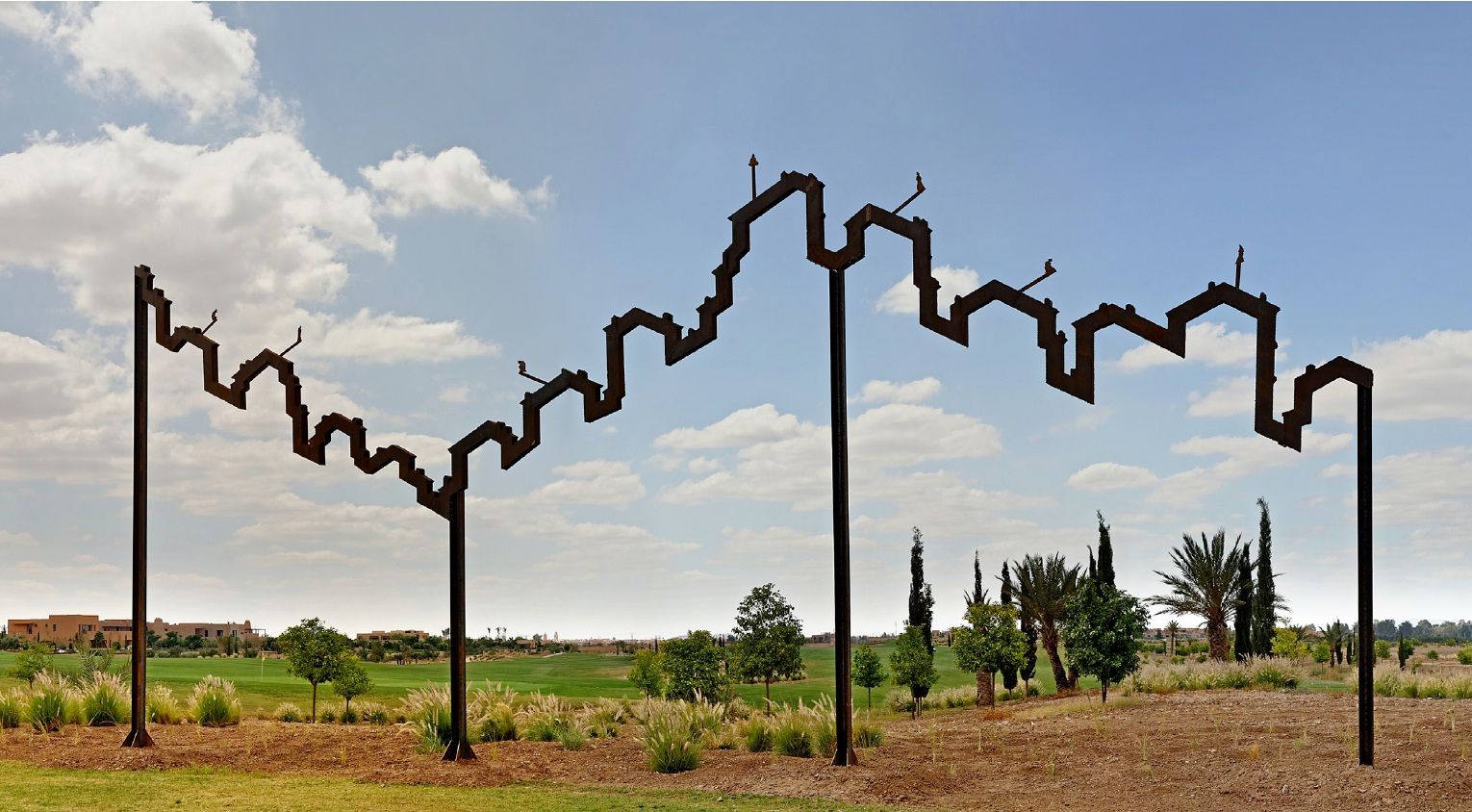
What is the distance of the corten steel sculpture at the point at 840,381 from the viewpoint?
10.2 m

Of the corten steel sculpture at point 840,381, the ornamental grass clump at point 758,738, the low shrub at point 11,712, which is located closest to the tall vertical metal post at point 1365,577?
the corten steel sculpture at point 840,381

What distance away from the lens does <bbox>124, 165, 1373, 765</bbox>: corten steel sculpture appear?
1025 cm

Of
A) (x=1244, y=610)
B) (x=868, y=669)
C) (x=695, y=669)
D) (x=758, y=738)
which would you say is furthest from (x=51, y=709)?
(x=1244, y=610)

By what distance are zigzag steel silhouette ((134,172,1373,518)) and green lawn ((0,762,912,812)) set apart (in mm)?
3019

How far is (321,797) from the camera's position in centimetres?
1042

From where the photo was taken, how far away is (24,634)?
64938 mm

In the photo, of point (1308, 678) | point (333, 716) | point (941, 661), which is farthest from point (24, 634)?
point (1308, 678)

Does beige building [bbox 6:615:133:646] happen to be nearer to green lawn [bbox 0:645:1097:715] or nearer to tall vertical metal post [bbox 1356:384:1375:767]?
green lawn [bbox 0:645:1097:715]

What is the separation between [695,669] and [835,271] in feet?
26.5

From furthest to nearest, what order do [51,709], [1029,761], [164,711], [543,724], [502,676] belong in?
[502,676] < [164,711] < [51,709] < [543,724] < [1029,761]

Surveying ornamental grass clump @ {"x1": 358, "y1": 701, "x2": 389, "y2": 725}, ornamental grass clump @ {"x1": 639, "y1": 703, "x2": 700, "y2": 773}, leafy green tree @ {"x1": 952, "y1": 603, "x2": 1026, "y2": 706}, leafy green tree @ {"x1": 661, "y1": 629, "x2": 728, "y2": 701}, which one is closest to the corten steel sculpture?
ornamental grass clump @ {"x1": 639, "y1": 703, "x2": 700, "y2": 773}

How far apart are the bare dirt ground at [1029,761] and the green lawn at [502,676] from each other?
26.3 feet

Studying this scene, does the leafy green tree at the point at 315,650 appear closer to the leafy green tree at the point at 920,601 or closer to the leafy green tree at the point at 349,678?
the leafy green tree at the point at 349,678

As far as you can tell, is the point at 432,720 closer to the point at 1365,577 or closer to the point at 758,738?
the point at 758,738
